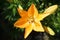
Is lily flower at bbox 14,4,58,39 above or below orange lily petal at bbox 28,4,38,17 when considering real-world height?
below

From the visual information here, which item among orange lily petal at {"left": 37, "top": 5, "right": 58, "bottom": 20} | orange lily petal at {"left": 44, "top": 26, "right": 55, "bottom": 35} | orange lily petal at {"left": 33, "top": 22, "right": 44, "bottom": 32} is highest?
orange lily petal at {"left": 37, "top": 5, "right": 58, "bottom": 20}

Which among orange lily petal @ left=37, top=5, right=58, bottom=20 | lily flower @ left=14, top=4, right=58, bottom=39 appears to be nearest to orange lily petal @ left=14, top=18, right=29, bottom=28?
lily flower @ left=14, top=4, right=58, bottom=39

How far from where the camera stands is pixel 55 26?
1.64m

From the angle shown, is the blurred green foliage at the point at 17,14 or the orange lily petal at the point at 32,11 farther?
the blurred green foliage at the point at 17,14

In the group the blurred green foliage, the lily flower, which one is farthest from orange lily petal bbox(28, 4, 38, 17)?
the blurred green foliage

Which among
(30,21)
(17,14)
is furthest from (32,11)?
(17,14)

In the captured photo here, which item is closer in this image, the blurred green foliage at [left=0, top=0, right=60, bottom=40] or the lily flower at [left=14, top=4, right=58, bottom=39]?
the lily flower at [left=14, top=4, right=58, bottom=39]

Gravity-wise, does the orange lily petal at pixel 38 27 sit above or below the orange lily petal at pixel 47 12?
below

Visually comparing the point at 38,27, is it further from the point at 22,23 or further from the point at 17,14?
the point at 17,14

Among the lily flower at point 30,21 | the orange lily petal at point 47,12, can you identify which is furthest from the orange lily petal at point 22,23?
the orange lily petal at point 47,12

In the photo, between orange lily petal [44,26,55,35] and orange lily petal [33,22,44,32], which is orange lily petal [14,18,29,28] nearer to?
orange lily petal [33,22,44,32]

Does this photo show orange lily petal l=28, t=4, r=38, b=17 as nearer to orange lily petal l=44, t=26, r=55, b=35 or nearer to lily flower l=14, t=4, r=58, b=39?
lily flower l=14, t=4, r=58, b=39

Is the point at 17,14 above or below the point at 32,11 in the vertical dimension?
below

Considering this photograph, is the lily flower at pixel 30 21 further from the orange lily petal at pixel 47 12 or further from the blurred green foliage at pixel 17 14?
the blurred green foliage at pixel 17 14
